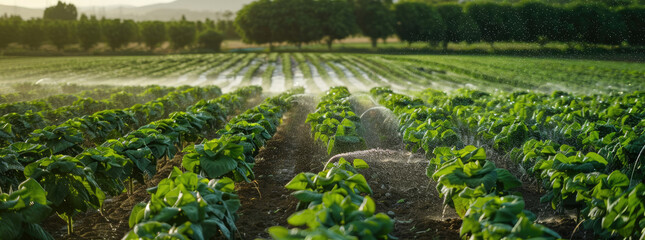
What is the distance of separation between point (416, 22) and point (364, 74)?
3844 cm

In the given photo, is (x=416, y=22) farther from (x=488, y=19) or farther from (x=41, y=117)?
(x=41, y=117)

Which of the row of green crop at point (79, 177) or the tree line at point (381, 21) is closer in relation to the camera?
the row of green crop at point (79, 177)

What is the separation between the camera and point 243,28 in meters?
68.6

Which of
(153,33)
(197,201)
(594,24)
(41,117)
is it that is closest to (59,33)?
(153,33)

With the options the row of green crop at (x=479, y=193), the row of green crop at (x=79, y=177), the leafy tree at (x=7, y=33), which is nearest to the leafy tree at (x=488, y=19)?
the row of green crop at (x=479, y=193)

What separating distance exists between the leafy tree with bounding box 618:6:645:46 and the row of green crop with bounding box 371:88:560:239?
42.6 m

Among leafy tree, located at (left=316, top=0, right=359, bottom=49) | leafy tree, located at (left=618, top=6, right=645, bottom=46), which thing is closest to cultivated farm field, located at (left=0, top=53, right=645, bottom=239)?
leafy tree, located at (left=618, top=6, right=645, bottom=46)

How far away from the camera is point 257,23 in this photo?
2616 inches

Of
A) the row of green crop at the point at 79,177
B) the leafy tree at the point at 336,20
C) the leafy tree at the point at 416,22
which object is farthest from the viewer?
the leafy tree at the point at 416,22

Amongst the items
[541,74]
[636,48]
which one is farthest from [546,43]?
[541,74]

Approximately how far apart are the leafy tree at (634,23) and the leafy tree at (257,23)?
39966mm

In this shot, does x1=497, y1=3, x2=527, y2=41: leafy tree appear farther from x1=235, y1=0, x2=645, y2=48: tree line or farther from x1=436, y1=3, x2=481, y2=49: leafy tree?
x1=436, y1=3, x2=481, y2=49: leafy tree

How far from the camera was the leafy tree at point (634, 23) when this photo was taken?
40688 mm

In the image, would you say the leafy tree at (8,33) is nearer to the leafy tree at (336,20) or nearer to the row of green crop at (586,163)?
the leafy tree at (336,20)
